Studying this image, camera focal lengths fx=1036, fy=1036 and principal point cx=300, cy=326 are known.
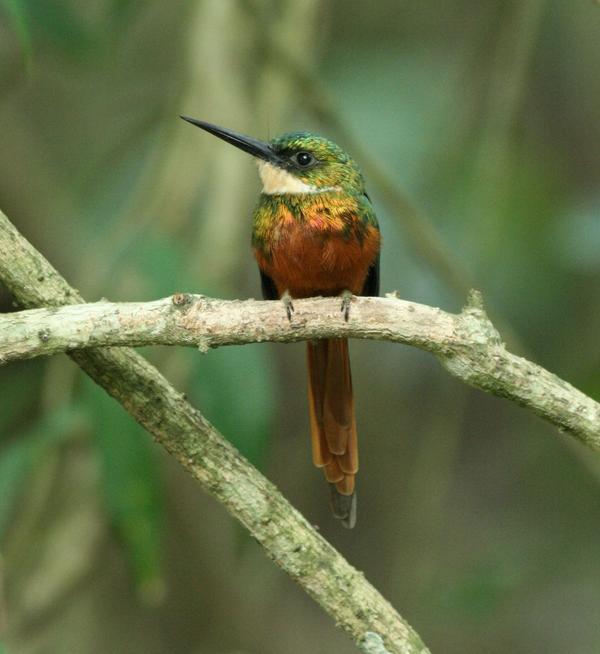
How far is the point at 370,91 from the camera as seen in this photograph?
419 centimetres

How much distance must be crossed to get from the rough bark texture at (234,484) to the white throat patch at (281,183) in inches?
33.1

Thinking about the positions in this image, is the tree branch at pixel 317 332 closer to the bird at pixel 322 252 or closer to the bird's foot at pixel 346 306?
the bird's foot at pixel 346 306

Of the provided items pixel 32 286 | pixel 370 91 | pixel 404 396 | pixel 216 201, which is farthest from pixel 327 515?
pixel 32 286

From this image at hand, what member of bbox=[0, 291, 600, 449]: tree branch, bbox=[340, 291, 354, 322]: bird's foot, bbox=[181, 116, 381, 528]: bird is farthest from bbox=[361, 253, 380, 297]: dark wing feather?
bbox=[0, 291, 600, 449]: tree branch

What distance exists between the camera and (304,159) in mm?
2924

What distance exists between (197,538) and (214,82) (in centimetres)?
162

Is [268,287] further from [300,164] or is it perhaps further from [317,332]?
[317,332]

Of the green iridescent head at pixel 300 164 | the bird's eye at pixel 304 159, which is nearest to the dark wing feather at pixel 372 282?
the green iridescent head at pixel 300 164

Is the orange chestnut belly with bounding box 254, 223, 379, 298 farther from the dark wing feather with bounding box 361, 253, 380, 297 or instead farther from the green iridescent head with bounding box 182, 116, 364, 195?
the dark wing feather with bounding box 361, 253, 380, 297

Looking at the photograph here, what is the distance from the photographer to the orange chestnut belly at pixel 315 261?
8.53ft

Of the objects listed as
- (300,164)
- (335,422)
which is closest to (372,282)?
(300,164)

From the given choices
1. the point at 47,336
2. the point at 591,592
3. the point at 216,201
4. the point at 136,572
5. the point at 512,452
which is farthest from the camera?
the point at 512,452

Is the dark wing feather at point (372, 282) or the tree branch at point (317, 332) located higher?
the dark wing feather at point (372, 282)

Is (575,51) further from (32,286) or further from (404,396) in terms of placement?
(32,286)
